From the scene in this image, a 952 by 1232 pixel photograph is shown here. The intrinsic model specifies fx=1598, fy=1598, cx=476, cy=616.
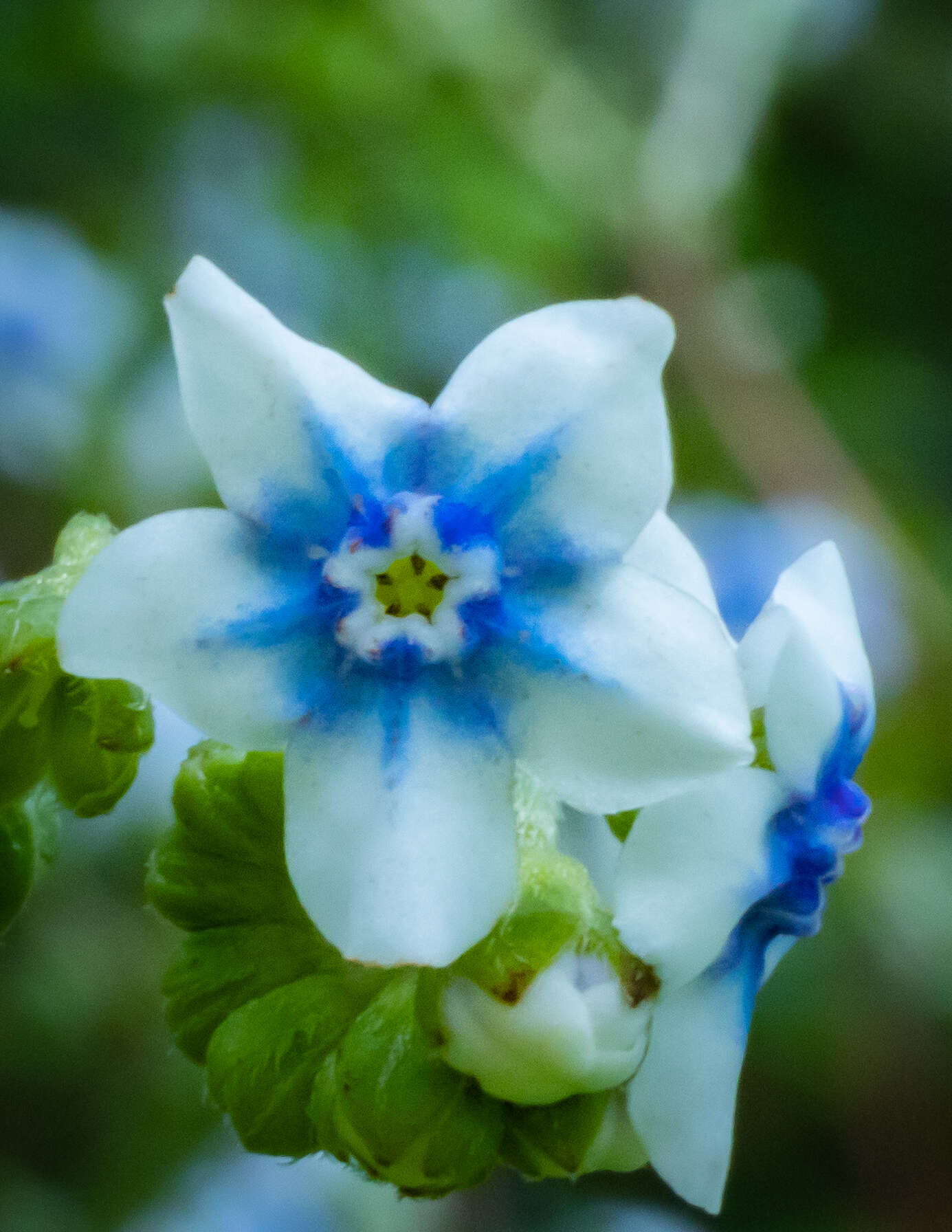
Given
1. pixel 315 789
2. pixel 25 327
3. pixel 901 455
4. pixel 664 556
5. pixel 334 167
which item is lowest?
pixel 901 455

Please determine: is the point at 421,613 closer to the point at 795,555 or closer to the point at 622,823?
the point at 622,823

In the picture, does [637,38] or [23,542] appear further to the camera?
[637,38]

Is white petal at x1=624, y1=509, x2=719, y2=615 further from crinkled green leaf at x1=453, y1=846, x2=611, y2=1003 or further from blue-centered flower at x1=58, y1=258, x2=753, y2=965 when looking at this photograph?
crinkled green leaf at x1=453, y1=846, x2=611, y2=1003

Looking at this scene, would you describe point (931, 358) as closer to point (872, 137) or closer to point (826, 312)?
point (826, 312)

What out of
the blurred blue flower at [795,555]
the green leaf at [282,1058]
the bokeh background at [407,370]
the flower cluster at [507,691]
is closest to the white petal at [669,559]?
the flower cluster at [507,691]

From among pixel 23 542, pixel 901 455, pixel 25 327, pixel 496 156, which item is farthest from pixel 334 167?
pixel 901 455

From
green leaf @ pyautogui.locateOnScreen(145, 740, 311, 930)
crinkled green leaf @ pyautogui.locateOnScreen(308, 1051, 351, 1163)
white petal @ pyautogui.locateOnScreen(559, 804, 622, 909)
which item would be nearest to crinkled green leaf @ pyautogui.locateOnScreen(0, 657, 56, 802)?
green leaf @ pyautogui.locateOnScreen(145, 740, 311, 930)
